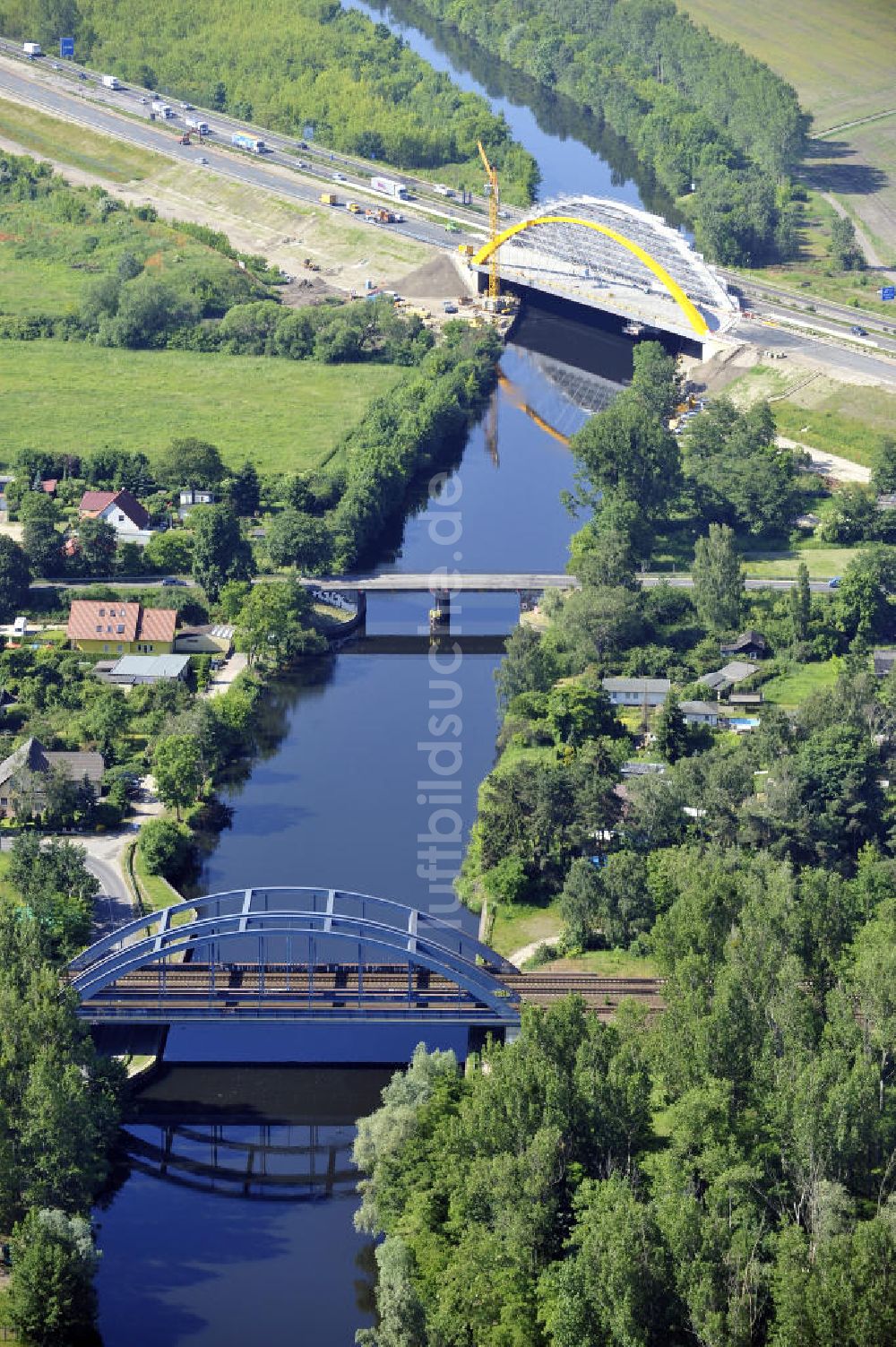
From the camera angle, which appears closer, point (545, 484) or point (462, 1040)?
point (462, 1040)

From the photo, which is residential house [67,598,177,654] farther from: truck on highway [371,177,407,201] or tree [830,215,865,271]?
truck on highway [371,177,407,201]

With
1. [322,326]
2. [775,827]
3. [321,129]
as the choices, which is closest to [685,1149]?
[775,827]

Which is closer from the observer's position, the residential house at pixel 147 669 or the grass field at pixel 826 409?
the residential house at pixel 147 669

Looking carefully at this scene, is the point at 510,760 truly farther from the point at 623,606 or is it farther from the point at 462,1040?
the point at 462,1040

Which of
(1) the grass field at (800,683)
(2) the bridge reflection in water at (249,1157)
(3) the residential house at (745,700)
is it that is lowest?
(2) the bridge reflection in water at (249,1157)

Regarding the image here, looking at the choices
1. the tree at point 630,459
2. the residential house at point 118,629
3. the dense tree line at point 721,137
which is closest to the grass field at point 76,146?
the dense tree line at point 721,137

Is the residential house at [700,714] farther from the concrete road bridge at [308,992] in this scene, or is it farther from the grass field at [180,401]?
the grass field at [180,401]

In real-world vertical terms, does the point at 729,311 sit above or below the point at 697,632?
above
